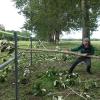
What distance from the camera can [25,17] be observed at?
58688mm

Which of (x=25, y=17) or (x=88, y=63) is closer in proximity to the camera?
(x=88, y=63)

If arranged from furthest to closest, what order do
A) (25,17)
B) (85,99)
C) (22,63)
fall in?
1. (25,17)
2. (22,63)
3. (85,99)

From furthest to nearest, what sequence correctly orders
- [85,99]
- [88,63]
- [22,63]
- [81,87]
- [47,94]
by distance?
[22,63] < [88,63] < [81,87] < [47,94] < [85,99]

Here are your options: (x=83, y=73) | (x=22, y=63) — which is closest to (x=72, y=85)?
(x=83, y=73)

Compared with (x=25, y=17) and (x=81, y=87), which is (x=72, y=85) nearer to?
(x=81, y=87)

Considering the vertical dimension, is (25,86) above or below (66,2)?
below

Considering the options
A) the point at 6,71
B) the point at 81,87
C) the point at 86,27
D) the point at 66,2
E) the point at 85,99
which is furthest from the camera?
the point at 86,27

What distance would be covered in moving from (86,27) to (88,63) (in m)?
9.80

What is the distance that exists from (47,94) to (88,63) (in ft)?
16.0

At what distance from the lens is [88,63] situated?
560 inches

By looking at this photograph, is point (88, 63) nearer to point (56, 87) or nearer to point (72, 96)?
point (56, 87)

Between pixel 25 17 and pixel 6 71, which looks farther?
pixel 25 17

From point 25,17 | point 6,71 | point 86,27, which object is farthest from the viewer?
point 25,17

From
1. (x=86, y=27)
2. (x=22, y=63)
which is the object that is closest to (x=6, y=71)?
(x=22, y=63)
